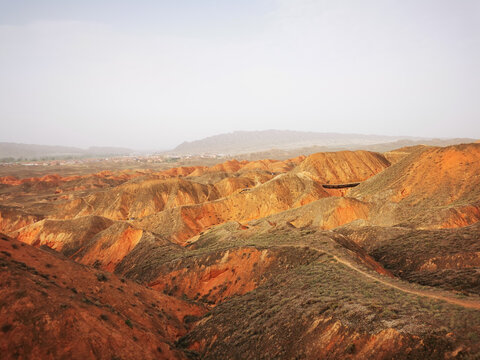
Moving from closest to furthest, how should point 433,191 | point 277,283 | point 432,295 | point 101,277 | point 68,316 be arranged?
point 68,316 → point 432,295 → point 101,277 → point 277,283 → point 433,191

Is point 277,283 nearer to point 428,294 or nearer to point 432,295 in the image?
point 428,294

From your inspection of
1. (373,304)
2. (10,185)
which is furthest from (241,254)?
(10,185)

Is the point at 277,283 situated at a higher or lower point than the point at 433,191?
lower

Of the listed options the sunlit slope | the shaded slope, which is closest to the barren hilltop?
the shaded slope

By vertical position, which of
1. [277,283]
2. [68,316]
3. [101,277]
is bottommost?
[277,283]

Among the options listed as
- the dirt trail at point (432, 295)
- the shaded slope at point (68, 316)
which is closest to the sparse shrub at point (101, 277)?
the shaded slope at point (68, 316)

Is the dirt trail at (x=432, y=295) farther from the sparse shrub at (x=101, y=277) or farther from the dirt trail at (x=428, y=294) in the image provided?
the sparse shrub at (x=101, y=277)

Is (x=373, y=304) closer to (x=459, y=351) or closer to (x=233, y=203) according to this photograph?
(x=459, y=351)

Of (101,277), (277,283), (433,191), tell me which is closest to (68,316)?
(101,277)

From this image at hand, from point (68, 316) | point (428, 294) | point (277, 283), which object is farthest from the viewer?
point (277, 283)
